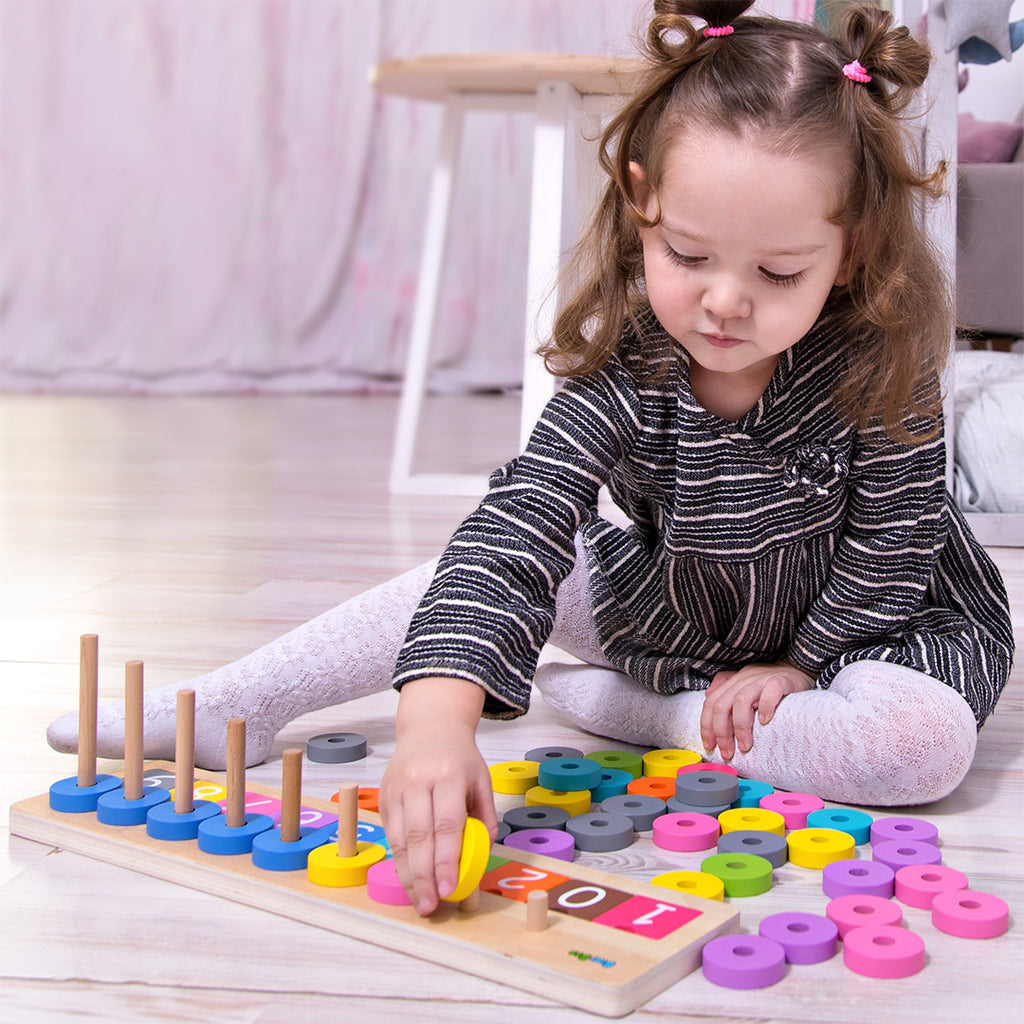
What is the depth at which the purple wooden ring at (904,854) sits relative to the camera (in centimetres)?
66

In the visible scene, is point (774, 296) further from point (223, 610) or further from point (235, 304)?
point (235, 304)

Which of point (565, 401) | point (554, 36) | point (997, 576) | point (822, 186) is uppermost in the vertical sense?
point (554, 36)

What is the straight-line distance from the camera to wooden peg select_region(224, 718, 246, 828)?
25.7 inches

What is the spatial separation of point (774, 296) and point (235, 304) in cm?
330

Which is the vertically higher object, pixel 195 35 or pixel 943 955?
pixel 195 35

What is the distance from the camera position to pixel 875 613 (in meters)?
0.81

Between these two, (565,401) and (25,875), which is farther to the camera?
(565,401)

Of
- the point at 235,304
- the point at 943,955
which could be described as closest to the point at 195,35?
the point at 235,304

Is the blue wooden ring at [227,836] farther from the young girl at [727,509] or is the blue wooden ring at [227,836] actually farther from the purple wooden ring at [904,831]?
the purple wooden ring at [904,831]

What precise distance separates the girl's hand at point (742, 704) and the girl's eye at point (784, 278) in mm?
268

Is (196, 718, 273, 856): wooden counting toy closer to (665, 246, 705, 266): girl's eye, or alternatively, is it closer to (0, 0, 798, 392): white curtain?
(665, 246, 705, 266): girl's eye

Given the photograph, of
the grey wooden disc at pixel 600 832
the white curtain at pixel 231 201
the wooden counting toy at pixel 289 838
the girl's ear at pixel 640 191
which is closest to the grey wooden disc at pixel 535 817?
the grey wooden disc at pixel 600 832

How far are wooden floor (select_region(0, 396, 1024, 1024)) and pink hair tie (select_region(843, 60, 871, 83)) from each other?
1.35ft

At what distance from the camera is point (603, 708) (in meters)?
0.90
